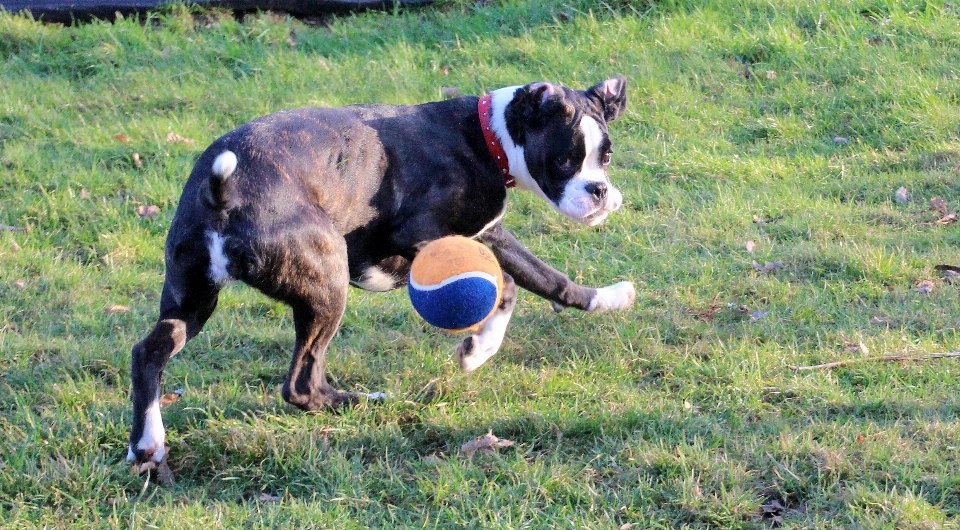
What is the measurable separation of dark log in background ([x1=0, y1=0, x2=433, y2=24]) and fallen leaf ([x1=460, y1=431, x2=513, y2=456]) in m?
6.13

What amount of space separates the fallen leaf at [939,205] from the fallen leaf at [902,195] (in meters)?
0.16

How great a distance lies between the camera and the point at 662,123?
7703 mm

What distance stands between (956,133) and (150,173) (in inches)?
222

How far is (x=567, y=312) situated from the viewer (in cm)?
529

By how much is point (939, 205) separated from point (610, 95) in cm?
280

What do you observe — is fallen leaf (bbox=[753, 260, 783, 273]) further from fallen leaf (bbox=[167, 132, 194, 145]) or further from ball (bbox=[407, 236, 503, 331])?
fallen leaf (bbox=[167, 132, 194, 145])

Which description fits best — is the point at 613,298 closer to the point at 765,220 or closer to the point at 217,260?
the point at 765,220

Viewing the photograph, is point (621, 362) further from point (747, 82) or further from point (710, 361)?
point (747, 82)

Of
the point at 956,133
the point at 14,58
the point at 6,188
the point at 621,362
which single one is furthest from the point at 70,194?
the point at 956,133

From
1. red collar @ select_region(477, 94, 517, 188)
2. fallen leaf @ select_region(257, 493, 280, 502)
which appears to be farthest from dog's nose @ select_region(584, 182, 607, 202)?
fallen leaf @ select_region(257, 493, 280, 502)

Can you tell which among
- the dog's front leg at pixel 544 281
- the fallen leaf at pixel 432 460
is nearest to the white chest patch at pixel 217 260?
the fallen leaf at pixel 432 460

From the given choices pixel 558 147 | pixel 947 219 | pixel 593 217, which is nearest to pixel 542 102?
pixel 558 147

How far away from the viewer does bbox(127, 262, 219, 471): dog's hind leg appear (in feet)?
12.5

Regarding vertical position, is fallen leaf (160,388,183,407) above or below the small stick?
above
